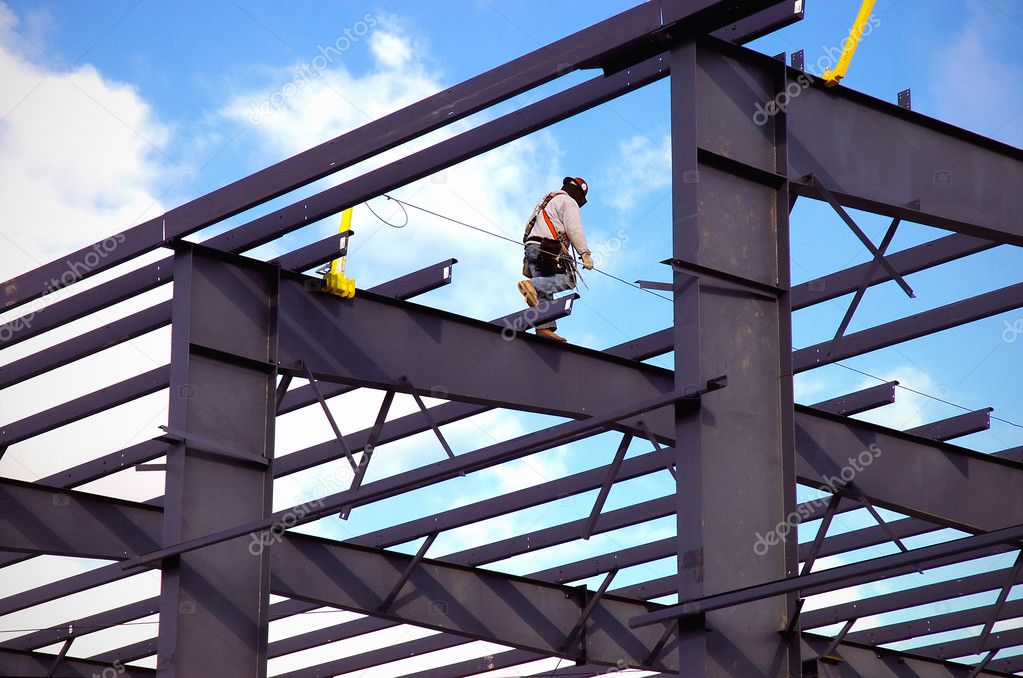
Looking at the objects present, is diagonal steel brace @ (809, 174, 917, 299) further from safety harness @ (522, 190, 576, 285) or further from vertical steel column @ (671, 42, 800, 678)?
safety harness @ (522, 190, 576, 285)

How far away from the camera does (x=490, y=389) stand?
16031 mm

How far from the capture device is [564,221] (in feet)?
57.2

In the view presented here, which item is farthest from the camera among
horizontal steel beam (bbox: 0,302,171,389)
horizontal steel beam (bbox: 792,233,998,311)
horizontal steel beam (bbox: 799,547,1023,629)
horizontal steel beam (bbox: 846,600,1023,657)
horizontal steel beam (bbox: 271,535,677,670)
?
horizontal steel beam (bbox: 846,600,1023,657)

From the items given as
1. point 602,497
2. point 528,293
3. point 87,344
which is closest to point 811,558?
point 602,497

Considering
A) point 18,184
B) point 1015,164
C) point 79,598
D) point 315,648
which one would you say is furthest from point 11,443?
point 1015,164

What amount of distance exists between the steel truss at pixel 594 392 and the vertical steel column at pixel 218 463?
3cm

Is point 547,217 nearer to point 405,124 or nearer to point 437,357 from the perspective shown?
point 437,357

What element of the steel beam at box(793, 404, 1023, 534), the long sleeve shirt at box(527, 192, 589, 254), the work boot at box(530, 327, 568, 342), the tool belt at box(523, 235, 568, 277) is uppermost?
the long sleeve shirt at box(527, 192, 589, 254)

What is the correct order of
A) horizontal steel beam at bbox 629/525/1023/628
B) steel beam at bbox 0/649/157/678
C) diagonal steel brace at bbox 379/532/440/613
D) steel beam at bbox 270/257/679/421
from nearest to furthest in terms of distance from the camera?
horizontal steel beam at bbox 629/525/1023/628 < steel beam at bbox 270/257/679/421 < diagonal steel brace at bbox 379/532/440/613 < steel beam at bbox 0/649/157/678

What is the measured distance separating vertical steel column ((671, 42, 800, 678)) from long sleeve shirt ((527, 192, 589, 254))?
5063 mm

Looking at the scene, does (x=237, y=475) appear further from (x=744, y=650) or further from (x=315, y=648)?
(x=315, y=648)

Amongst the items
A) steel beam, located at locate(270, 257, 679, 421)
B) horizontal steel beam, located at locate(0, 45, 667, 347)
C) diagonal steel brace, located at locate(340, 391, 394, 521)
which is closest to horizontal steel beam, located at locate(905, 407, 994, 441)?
steel beam, located at locate(270, 257, 679, 421)

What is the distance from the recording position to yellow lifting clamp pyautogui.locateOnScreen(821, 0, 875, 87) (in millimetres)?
12117

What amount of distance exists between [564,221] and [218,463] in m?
5.01
